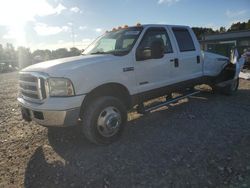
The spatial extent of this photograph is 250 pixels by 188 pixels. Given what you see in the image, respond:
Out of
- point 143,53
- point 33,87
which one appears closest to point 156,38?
point 143,53

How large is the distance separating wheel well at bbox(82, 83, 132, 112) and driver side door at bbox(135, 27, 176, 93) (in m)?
0.29

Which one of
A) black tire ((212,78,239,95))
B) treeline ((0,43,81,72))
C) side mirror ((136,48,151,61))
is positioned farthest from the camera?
treeline ((0,43,81,72))

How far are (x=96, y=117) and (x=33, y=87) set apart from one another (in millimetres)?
1127

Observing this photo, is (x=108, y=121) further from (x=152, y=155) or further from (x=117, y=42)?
(x=117, y=42)

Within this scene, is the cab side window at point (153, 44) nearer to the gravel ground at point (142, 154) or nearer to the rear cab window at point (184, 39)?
the rear cab window at point (184, 39)

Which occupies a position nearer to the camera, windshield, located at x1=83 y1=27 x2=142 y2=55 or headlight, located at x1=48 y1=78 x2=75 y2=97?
headlight, located at x1=48 y1=78 x2=75 y2=97

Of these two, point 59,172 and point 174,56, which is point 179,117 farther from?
point 59,172

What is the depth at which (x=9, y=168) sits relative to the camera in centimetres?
373

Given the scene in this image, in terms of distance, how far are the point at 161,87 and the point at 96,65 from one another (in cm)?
175

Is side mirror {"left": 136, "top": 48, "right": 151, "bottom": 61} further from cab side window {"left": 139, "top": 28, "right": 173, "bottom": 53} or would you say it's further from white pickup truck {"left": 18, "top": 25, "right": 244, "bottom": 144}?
cab side window {"left": 139, "top": 28, "right": 173, "bottom": 53}

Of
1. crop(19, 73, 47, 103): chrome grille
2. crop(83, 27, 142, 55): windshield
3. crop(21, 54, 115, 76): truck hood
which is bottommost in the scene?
crop(19, 73, 47, 103): chrome grille

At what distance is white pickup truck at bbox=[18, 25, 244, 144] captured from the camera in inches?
143

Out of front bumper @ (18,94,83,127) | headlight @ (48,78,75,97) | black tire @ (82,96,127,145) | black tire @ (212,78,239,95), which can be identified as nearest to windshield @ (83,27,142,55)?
black tire @ (82,96,127,145)

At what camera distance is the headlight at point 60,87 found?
360 cm
